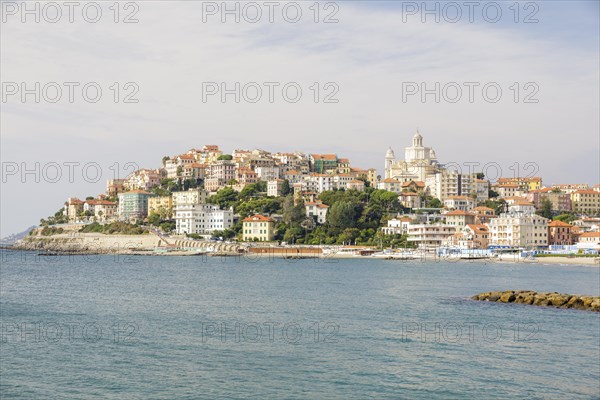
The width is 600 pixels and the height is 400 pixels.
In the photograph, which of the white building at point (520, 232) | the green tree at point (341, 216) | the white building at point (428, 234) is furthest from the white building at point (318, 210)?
the white building at point (520, 232)

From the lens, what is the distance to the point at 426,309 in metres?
25.5

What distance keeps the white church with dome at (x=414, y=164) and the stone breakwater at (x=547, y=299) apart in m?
65.5

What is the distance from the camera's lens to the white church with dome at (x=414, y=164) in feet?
322

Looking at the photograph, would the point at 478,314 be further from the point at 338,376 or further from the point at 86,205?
the point at 86,205

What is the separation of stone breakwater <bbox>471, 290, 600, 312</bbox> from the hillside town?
38.6 m

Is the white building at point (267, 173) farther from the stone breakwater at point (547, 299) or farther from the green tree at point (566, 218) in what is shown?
the stone breakwater at point (547, 299)

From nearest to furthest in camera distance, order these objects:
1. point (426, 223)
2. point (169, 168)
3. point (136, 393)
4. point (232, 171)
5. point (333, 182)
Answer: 1. point (136, 393)
2. point (426, 223)
3. point (333, 182)
4. point (232, 171)
5. point (169, 168)

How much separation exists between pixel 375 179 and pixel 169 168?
31.4 m

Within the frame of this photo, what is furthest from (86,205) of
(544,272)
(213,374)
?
(213,374)

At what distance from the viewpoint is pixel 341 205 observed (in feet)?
249

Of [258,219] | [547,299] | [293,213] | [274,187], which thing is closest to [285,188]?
[274,187]

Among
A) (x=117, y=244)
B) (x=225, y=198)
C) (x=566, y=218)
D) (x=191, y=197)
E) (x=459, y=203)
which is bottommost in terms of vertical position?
(x=117, y=244)

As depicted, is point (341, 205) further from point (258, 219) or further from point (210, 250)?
point (210, 250)

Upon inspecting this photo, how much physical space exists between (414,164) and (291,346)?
3305 inches
